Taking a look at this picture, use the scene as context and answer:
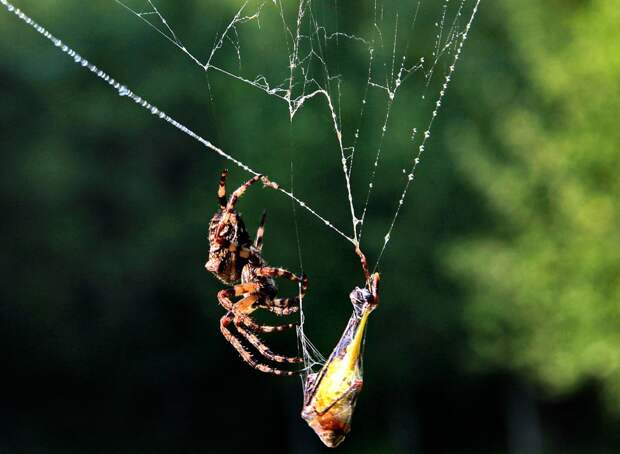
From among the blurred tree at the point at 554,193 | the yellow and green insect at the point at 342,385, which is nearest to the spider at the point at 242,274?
the yellow and green insect at the point at 342,385

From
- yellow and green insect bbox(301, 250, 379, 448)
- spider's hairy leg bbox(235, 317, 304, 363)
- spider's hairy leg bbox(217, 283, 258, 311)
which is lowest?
yellow and green insect bbox(301, 250, 379, 448)

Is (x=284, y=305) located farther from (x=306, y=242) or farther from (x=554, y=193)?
(x=306, y=242)

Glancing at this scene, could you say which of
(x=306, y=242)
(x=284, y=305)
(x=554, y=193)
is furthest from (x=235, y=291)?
(x=306, y=242)

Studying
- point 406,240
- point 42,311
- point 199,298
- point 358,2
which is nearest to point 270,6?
point 358,2

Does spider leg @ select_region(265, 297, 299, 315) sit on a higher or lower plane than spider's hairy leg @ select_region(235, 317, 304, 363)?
higher

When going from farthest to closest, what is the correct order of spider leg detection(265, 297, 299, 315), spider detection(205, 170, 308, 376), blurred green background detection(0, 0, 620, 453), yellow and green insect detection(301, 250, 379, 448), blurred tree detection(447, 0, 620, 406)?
blurred green background detection(0, 0, 620, 453) < blurred tree detection(447, 0, 620, 406) < spider leg detection(265, 297, 299, 315) < spider detection(205, 170, 308, 376) < yellow and green insect detection(301, 250, 379, 448)

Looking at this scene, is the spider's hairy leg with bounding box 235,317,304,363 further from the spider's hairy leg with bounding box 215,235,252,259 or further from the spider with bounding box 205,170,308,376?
the spider's hairy leg with bounding box 215,235,252,259

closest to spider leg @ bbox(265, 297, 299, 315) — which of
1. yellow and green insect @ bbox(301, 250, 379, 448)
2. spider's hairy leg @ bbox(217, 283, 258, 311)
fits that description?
spider's hairy leg @ bbox(217, 283, 258, 311)
